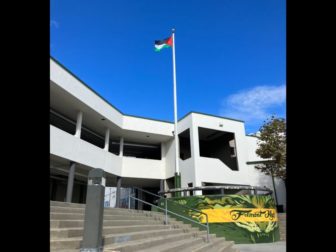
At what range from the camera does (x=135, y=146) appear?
26188 mm

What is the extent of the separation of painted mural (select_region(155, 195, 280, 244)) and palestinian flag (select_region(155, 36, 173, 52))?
9.82m

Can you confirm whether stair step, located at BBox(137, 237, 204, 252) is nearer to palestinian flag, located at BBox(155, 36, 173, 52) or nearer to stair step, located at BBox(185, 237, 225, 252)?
stair step, located at BBox(185, 237, 225, 252)

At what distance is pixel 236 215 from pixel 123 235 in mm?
7949

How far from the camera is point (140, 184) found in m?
26.6

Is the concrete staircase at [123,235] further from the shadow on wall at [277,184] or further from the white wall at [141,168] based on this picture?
the shadow on wall at [277,184]

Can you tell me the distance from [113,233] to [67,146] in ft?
34.1

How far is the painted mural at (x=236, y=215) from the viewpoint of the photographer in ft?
43.4

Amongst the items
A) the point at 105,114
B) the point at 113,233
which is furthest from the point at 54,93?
the point at 113,233

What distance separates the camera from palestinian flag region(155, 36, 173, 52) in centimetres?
1922

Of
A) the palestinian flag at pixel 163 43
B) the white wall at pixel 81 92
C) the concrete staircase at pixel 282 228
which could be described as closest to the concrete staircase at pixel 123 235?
the concrete staircase at pixel 282 228

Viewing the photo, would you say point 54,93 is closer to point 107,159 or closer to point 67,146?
point 67,146

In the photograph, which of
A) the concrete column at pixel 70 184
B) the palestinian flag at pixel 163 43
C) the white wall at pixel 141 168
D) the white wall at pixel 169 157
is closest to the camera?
the concrete column at pixel 70 184

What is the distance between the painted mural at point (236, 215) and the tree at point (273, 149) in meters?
7.18
